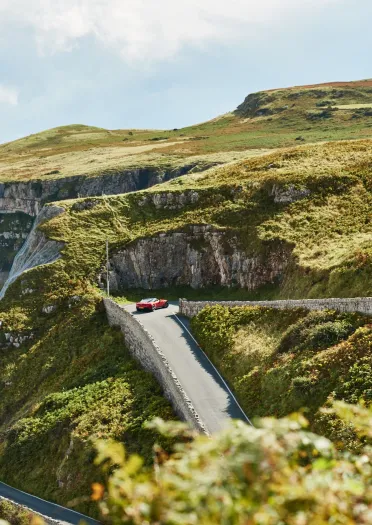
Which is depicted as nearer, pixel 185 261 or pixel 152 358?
pixel 152 358

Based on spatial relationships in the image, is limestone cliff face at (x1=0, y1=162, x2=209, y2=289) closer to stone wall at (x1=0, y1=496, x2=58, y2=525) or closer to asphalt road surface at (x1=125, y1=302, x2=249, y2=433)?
asphalt road surface at (x1=125, y1=302, x2=249, y2=433)

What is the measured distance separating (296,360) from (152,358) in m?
12.0

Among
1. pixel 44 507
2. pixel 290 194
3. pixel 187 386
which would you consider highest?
pixel 290 194

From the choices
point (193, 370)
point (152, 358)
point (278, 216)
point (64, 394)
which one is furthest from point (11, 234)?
point (193, 370)

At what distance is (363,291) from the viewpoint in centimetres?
3192

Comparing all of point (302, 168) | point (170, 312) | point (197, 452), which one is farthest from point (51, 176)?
point (197, 452)

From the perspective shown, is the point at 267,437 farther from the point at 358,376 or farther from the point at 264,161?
the point at 264,161

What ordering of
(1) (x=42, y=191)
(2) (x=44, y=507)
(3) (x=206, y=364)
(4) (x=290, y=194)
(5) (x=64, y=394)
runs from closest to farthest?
(2) (x=44, y=507)
(3) (x=206, y=364)
(5) (x=64, y=394)
(4) (x=290, y=194)
(1) (x=42, y=191)

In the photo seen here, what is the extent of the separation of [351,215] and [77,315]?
28709mm

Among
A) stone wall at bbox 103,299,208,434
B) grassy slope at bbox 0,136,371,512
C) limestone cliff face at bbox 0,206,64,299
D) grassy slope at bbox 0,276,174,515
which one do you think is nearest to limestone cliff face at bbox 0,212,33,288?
limestone cliff face at bbox 0,206,64,299

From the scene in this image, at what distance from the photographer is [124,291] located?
2141 inches

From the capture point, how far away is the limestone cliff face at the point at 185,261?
163ft

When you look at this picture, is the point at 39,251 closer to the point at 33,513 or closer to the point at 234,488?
the point at 33,513

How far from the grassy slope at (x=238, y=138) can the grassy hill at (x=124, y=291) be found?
4521cm
